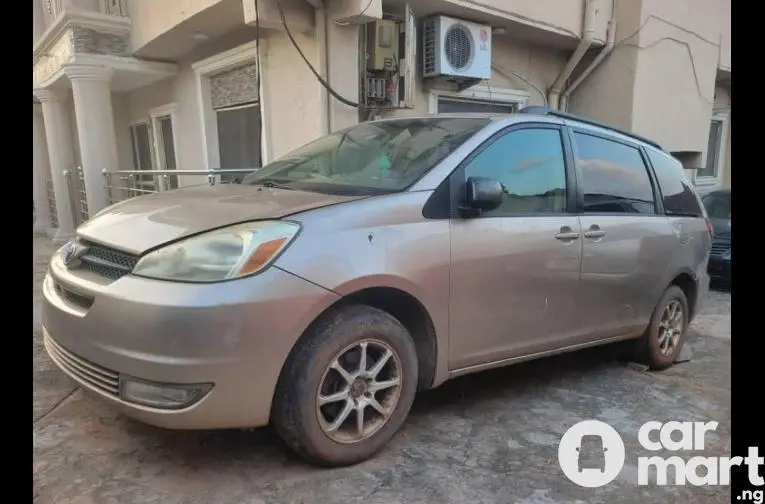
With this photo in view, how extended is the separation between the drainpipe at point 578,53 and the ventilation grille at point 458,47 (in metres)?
2.33

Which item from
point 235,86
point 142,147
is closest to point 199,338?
point 235,86

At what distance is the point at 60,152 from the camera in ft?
32.1

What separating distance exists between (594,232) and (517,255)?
75cm

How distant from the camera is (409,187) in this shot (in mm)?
2764

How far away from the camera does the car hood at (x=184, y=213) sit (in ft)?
7.95

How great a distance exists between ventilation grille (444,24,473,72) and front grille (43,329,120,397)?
16.3 feet

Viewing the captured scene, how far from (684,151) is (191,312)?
31.2ft

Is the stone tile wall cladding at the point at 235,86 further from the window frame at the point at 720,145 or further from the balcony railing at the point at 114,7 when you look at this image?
the window frame at the point at 720,145

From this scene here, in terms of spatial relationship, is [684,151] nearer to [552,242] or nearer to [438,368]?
[552,242]

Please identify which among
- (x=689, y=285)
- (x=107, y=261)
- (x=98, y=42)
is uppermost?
(x=98, y=42)

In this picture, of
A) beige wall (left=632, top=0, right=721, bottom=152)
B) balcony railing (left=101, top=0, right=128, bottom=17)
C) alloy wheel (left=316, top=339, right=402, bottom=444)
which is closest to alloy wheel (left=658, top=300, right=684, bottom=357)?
alloy wheel (left=316, top=339, right=402, bottom=444)

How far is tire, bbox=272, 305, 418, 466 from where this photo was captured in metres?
2.36

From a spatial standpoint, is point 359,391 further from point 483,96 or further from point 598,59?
point 598,59
